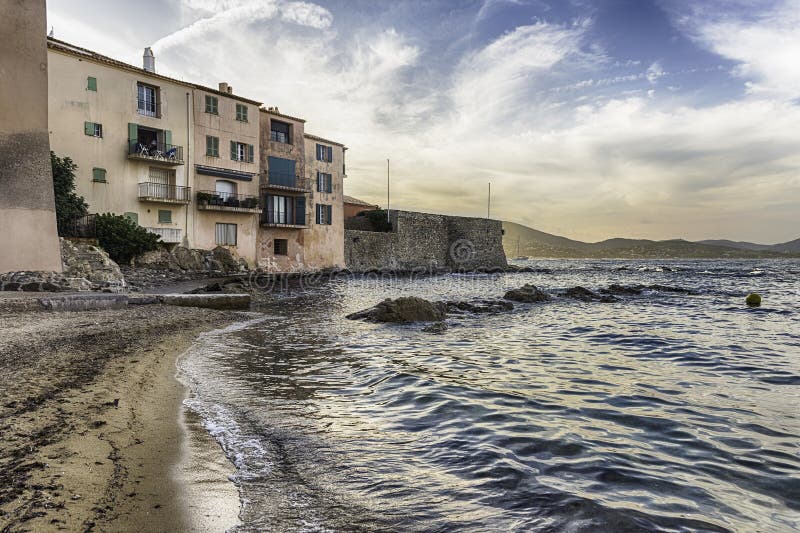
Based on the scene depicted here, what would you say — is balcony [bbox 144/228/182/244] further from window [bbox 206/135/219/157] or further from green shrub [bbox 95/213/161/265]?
window [bbox 206/135/219/157]

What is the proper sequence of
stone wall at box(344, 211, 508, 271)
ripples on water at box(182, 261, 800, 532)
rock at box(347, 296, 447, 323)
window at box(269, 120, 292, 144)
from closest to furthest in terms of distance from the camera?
ripples on water at box(182, 261, 800, 532), rock at box(347, 296, 447, 323), window at box(269, 120, 292, 144), stone wall at box(344, 211, 508, 271)

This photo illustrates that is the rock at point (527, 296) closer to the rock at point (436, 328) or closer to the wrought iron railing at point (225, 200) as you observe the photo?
the rock at point (436, 328)

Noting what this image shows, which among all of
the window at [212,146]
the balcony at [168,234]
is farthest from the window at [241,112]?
the balcony at [168,234]

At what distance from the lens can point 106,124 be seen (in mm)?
26500

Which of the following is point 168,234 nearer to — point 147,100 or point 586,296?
point 147,100

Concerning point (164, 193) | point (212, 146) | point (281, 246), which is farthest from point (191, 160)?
point (281, 246)

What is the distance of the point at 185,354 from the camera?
801 cm

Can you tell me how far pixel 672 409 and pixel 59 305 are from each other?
12.3 metres

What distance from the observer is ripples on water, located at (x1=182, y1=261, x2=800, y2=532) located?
3.07 m

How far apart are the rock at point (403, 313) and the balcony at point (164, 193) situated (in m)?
20.2

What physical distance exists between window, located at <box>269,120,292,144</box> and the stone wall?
1022 centimetres

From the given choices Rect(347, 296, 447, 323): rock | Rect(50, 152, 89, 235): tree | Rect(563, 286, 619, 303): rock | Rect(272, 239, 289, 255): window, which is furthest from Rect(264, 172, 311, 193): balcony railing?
Rect(347, 296, 447, 323): rock

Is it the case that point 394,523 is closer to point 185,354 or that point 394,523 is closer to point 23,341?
point 185,354

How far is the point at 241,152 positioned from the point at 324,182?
Answer: 835cm
